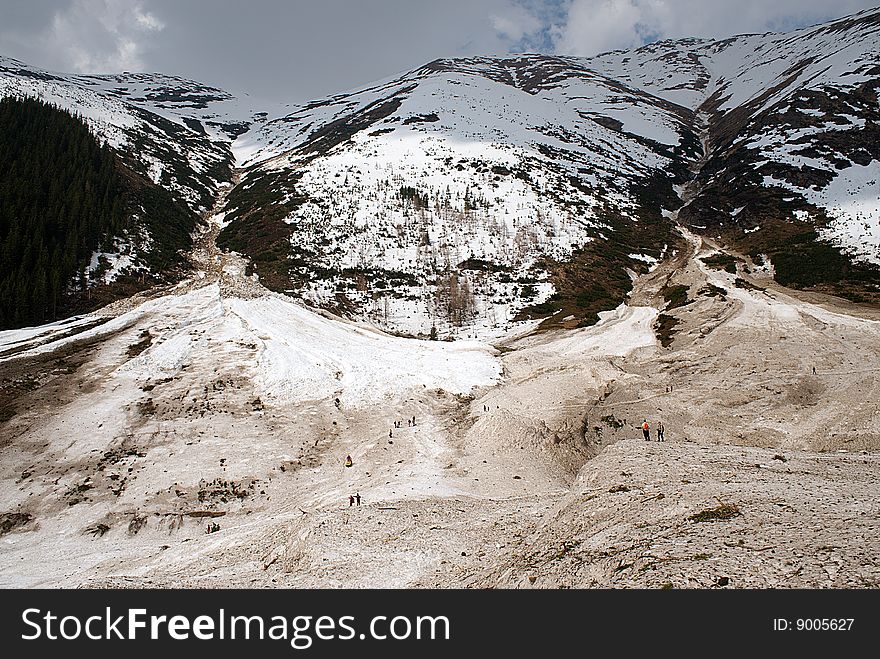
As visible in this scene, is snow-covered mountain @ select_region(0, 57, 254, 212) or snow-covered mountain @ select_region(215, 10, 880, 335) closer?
snow-covered mountain @ select_region(215, 10, 880, 335)

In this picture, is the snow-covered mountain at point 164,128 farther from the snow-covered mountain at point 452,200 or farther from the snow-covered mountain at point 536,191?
the snow-covered mountain at point 452,200

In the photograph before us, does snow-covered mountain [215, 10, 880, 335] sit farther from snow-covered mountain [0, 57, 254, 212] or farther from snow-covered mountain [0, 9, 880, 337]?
snow-covered mountain [0, 57, 254, 212]

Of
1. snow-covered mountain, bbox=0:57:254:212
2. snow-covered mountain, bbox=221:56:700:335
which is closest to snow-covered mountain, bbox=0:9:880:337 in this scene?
snow-covered mountain, bbox=221:56:700:335

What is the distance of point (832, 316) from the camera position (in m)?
32.1

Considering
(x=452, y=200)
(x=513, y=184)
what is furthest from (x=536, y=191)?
(x=452, y=200)

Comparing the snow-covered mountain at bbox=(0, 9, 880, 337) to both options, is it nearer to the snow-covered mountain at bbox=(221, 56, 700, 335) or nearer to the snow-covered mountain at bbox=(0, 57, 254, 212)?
the snow-covered mountain at bbox=(221, 56, 700, 335)

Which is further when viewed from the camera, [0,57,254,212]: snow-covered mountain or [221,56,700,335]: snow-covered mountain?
[0,57,254,212]: snow-covered mountain

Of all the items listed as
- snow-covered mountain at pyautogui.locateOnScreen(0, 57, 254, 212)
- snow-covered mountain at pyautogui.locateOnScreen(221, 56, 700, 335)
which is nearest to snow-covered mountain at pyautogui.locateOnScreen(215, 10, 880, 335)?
snow-covered mountain at pyautogui.locateOnScreen(221, 56, 700, 335)

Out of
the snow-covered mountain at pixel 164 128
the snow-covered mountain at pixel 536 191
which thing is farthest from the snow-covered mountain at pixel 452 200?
the snow-covered mountain at pixel 164 128

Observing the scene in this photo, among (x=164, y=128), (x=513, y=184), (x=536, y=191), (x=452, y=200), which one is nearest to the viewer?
(x=452, y=200)

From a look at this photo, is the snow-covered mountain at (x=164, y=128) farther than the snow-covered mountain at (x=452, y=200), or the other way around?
the snow-covered mountain at (x=164, y=128)

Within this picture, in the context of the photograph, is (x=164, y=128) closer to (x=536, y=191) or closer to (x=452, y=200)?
(x=452, y=200)

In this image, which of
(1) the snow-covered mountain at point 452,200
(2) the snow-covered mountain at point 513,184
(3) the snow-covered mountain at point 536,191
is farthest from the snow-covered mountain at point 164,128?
(1) the snow-covered mountain at point 452,200

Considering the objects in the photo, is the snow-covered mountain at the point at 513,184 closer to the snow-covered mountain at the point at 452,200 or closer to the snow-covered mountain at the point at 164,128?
the snow-covered mountain at the point at 452,200
